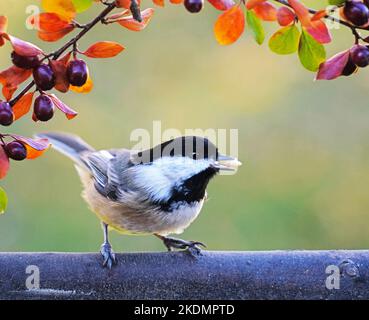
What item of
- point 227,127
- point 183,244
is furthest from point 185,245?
point 227,127

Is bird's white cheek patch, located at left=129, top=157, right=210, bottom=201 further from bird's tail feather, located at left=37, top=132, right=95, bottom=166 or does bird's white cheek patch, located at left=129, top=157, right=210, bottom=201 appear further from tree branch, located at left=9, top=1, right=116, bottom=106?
tree branch, located at left=9, top=1, right=116, bottom=106

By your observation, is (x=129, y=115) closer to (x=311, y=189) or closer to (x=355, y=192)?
(x=311, y=189)

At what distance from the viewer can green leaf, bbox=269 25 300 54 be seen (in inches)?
32.1

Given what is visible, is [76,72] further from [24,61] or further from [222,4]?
[222,4]

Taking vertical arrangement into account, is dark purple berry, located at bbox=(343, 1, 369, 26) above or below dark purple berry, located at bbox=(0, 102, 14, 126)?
above

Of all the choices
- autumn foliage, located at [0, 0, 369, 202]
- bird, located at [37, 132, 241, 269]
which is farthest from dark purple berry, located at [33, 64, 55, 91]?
bird, located at [37, 132, 241, 269]

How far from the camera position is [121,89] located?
2.56 m

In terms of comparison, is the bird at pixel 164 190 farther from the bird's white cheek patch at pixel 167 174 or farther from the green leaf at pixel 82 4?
the green leaf at pixel 82 4

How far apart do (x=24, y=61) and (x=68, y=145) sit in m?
1.08

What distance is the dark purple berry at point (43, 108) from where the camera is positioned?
33.4 inches

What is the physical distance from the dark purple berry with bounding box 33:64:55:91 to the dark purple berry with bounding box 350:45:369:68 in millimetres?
336

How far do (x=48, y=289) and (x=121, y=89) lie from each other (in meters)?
1.47

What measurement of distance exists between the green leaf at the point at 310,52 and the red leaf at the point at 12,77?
302mm
